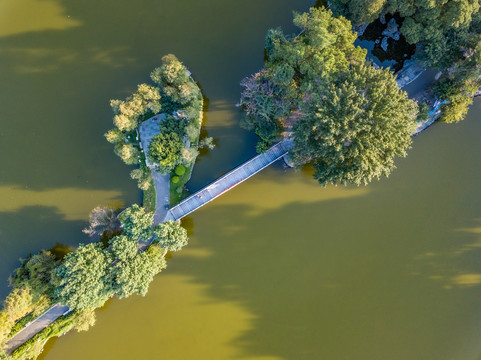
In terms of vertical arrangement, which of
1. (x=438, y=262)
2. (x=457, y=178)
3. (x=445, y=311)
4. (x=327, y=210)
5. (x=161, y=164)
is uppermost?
(x=161, y=164)

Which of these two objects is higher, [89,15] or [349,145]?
[89,15]

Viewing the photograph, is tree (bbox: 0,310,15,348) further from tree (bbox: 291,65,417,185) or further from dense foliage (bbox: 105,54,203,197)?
tree (bbox: 291,65,417,185)

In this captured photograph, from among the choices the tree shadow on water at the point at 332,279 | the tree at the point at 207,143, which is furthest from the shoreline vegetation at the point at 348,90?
the tree shadow on water at the point at 332,279

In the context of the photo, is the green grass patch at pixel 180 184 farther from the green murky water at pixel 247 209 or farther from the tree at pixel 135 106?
the tree at pixel 135 106

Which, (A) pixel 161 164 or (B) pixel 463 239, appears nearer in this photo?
(A) pixel 161 164

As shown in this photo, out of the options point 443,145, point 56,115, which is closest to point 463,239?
point 443,145

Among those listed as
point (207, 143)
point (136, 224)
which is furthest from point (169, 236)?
point (207, 143)

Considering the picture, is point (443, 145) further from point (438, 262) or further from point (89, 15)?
point (89, 15)
